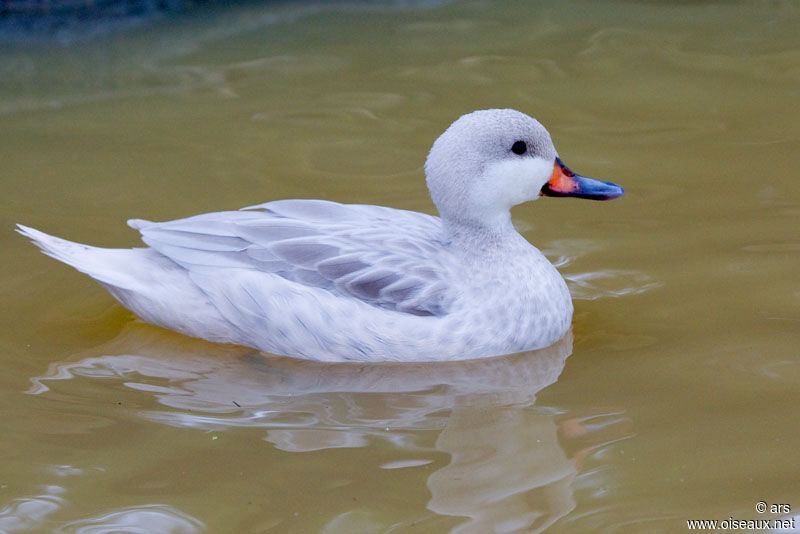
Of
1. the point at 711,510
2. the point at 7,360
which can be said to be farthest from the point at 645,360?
the point at 7,360

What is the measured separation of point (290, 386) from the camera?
4.89 meters

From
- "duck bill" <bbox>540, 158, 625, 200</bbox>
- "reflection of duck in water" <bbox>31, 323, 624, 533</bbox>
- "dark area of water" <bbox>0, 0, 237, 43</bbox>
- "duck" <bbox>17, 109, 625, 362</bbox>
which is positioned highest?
"dark area of water" <bbox>0, 0, 237, 43</bbox>

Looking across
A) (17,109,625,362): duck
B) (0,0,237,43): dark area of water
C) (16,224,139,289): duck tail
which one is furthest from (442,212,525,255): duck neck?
(0,0,237,43): dark area of water

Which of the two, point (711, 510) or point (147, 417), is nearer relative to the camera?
point (711, 510)

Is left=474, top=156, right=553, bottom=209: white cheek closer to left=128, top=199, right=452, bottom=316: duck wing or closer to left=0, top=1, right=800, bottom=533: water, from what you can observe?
left=128, top=199, right=452, bottom=316: duck wing

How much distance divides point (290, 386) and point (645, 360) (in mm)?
1508

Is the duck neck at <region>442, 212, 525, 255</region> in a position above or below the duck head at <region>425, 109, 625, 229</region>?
below

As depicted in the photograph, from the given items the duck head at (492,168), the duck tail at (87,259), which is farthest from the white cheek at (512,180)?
the duck tail at (87,259)

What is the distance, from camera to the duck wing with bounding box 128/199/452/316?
507 cm

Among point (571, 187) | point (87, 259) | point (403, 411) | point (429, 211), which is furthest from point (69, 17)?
point (403, 411)

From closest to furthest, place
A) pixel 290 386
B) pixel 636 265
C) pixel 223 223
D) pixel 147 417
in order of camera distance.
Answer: pixel 147 417
pixel 290 386
pixel 223 223
pixel 636 265

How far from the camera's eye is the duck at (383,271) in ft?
16.5

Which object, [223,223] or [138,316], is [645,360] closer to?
[223,223]

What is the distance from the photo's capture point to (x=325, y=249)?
518cm
